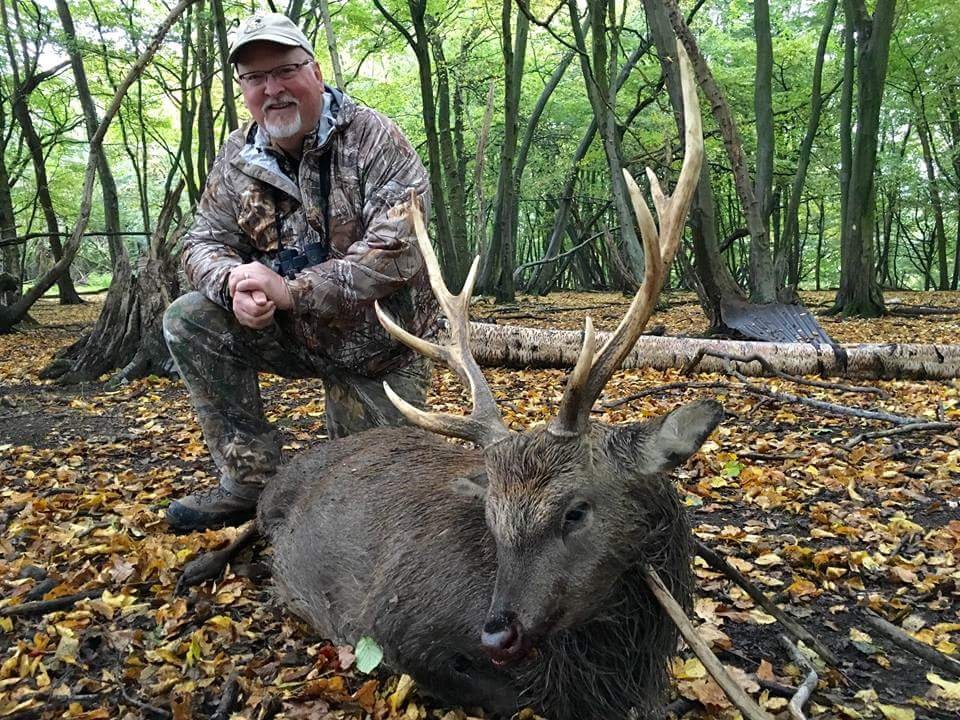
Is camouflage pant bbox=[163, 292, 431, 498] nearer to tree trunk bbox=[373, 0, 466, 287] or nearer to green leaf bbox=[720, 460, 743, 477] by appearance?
A: green leaf bbox=[720, 460, 743, 477]

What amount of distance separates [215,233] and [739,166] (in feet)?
21.6

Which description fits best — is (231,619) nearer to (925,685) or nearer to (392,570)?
(392,570)

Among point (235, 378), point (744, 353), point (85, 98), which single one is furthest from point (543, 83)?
point (235, 378)

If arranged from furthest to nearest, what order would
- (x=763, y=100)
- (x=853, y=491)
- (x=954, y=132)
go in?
(x=954, y=132), (x=763, y=100), (x=853, y=491)

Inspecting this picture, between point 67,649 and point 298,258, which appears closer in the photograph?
point 67,649

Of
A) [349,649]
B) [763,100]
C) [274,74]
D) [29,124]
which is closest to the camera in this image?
[349,649]

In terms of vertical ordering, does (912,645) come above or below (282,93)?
below

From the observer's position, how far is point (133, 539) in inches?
151

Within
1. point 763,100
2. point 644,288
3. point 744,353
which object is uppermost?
point 763,100

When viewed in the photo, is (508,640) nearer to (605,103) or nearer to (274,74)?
(274,74)

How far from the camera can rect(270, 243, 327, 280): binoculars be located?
3998 mm

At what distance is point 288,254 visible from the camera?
4.01 m

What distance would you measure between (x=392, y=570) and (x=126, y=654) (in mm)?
1064

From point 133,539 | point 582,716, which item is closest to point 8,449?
point 133,539
